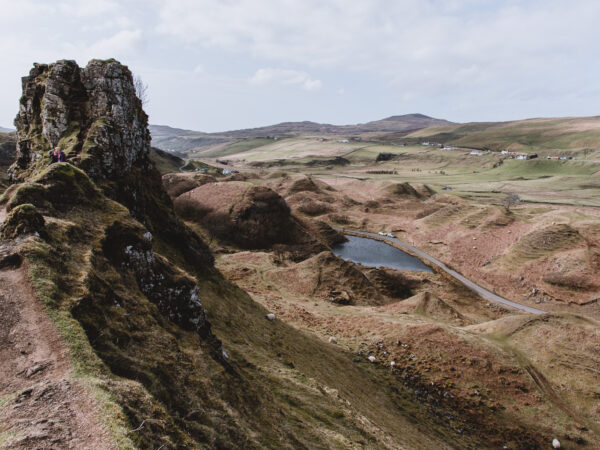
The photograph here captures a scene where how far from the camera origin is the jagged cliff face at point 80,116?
2483 centimetres

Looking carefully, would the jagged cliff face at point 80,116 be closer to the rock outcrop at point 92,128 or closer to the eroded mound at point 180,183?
the rock outcrop at point 92,128

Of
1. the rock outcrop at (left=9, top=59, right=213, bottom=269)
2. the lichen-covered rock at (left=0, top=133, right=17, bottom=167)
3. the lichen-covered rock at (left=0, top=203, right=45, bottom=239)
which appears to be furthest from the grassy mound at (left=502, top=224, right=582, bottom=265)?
the lichen-covered rock at (left=0, top=133, right=17, bottom=167)

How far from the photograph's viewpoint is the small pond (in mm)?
78569

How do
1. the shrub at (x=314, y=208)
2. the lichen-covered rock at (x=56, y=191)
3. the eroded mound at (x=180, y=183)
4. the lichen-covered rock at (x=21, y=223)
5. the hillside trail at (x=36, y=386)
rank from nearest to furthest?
1. the hillside trail at (x=36, y=386)
2. the lichen-covered rock at (x=21, y=223)
3. the lichen-covered rock at (x=56, y=191)
4. the eroded mound at (x=180, y=183)
5. the shrub at (x=314, y=208)

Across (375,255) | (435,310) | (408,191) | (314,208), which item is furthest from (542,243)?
(408,191)

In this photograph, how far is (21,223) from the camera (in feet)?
39.1

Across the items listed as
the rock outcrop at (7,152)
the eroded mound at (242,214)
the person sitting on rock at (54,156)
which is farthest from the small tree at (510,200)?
the rock outcrop at (7,152)

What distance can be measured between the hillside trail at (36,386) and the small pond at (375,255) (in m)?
71.6

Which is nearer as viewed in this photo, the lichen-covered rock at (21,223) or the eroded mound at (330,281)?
the lichen-covered rock at (21,223)

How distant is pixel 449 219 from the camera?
95.9 meters

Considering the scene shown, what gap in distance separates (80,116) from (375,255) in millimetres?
70518

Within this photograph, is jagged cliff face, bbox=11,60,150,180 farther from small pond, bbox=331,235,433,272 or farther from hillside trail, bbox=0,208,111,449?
small pond, bbox=331,235,433,272

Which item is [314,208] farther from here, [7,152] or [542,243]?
[7,152]

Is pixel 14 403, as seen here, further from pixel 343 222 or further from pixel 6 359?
pixel 343 222
